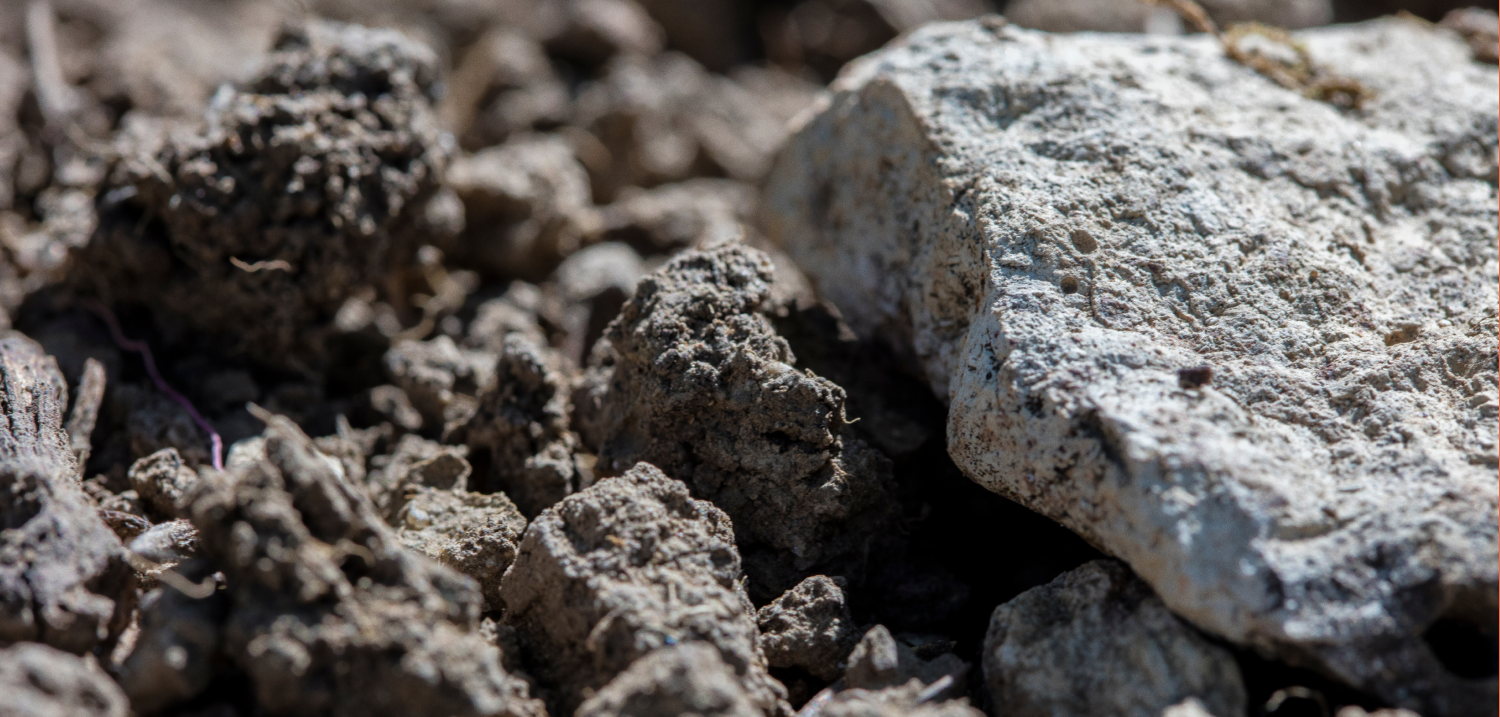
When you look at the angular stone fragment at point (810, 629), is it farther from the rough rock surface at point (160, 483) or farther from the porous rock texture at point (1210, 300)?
the rough rock surface at point (160, 483)

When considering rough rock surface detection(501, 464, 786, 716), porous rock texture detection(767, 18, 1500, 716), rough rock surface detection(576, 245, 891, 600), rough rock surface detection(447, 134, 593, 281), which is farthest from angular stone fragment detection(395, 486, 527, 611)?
rough rock surface detection(447, 134, 593, 281)

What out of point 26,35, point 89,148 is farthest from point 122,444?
point 26,35

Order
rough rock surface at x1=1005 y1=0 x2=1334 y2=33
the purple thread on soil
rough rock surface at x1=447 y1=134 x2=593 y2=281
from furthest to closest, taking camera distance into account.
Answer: rough rock surface at x1=1005 y1=0 x2=1334 y2=33
rough rock surface at x1=447 y1=134 x2=593 y2=281
the purple thread on soil

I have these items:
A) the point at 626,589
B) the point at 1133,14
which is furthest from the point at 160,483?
the point at 1133,14

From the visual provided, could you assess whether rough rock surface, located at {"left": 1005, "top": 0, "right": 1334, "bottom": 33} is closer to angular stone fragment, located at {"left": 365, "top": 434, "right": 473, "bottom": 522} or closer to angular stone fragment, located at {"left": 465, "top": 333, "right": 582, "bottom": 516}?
angular stone fragment, located at {"left": 465, "top": 333, "right": 582, "bottom": 516}

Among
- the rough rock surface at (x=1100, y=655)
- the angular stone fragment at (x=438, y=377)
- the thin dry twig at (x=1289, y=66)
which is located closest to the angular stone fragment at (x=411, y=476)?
the angular stone fragment at (x=438, y=377)
